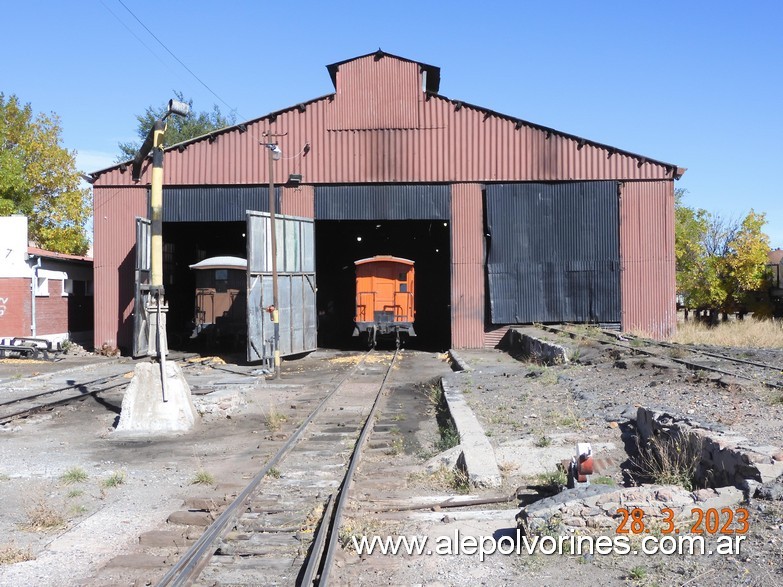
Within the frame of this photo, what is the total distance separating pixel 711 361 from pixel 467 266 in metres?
13.6

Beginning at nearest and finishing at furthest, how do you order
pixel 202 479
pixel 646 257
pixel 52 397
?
1. pixel 202 479
2. pixel 52 397
3. pixel 646 257

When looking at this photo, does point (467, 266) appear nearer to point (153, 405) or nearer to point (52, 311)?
point (52, 311)

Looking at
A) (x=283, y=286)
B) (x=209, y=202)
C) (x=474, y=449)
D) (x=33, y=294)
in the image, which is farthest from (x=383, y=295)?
(x=474, y=449)

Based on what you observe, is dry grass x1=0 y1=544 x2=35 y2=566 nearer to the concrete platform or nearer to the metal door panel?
the concrete platform

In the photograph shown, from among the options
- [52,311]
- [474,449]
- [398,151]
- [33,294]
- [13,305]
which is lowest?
[474,449]

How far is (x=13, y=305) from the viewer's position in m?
28.4

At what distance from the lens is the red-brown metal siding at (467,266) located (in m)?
28.3

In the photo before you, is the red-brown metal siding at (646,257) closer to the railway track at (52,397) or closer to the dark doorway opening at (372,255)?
the dark doorway opening at (372,255)

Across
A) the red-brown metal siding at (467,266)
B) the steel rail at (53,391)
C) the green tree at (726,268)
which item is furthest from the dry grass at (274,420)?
the green tree at (726,268)

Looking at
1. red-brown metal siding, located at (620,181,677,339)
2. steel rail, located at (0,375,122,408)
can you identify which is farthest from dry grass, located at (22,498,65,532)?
red-brown metal siding, located at (620,181,677,339)

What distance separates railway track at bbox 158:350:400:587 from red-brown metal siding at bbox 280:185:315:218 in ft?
55.2

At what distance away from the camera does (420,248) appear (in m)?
42.5

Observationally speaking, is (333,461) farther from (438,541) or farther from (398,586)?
(398,586)

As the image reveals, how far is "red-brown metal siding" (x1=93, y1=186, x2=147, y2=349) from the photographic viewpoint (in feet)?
93.5
